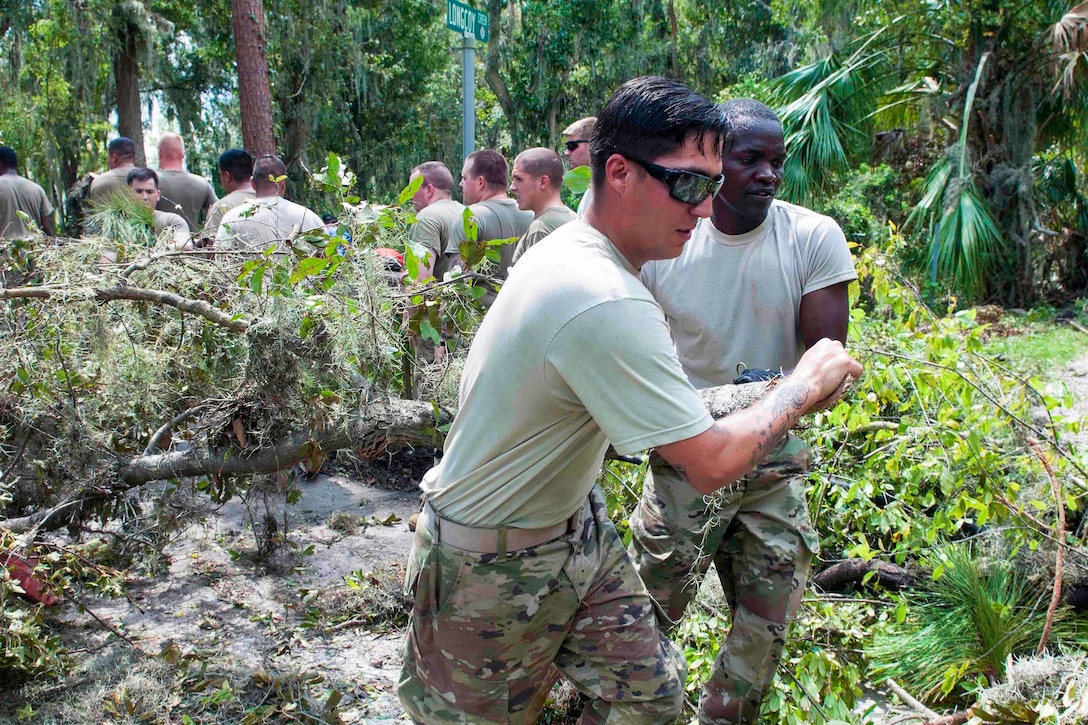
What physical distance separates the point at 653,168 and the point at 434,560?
1015 mm

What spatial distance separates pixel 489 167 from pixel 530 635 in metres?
4.09

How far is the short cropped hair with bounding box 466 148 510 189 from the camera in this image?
5.73 metres

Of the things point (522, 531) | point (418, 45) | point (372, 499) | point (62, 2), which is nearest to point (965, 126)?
point (372, 499)

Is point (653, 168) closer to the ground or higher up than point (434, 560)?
higher up

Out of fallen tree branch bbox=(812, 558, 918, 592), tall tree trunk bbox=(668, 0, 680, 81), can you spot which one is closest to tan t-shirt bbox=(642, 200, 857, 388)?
fallen tree branch bbox=(812, 558, 918, 592)

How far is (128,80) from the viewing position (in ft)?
53.3

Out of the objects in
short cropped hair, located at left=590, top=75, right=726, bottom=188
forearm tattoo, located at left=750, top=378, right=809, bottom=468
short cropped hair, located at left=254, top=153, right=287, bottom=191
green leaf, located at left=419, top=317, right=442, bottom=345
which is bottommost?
green leaf, located at left=419, top=317, right=442, bottom=345

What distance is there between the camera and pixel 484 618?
209cm

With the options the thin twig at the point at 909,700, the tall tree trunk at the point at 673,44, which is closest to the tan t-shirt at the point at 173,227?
the thin twig at the point at 909,700

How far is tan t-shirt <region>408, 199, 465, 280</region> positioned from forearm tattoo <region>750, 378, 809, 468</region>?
3837 millimetres

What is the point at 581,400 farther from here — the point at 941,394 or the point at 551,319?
the point at 941,394

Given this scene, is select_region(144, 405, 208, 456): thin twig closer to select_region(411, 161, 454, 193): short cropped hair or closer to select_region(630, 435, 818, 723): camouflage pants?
select_region(630, 435, 818, 723): camouflage pants

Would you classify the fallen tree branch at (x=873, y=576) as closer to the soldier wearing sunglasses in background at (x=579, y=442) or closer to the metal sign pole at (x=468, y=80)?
the soldier wearing sunglasses in background at (x=579, y=442)

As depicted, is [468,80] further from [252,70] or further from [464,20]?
[252,70]
